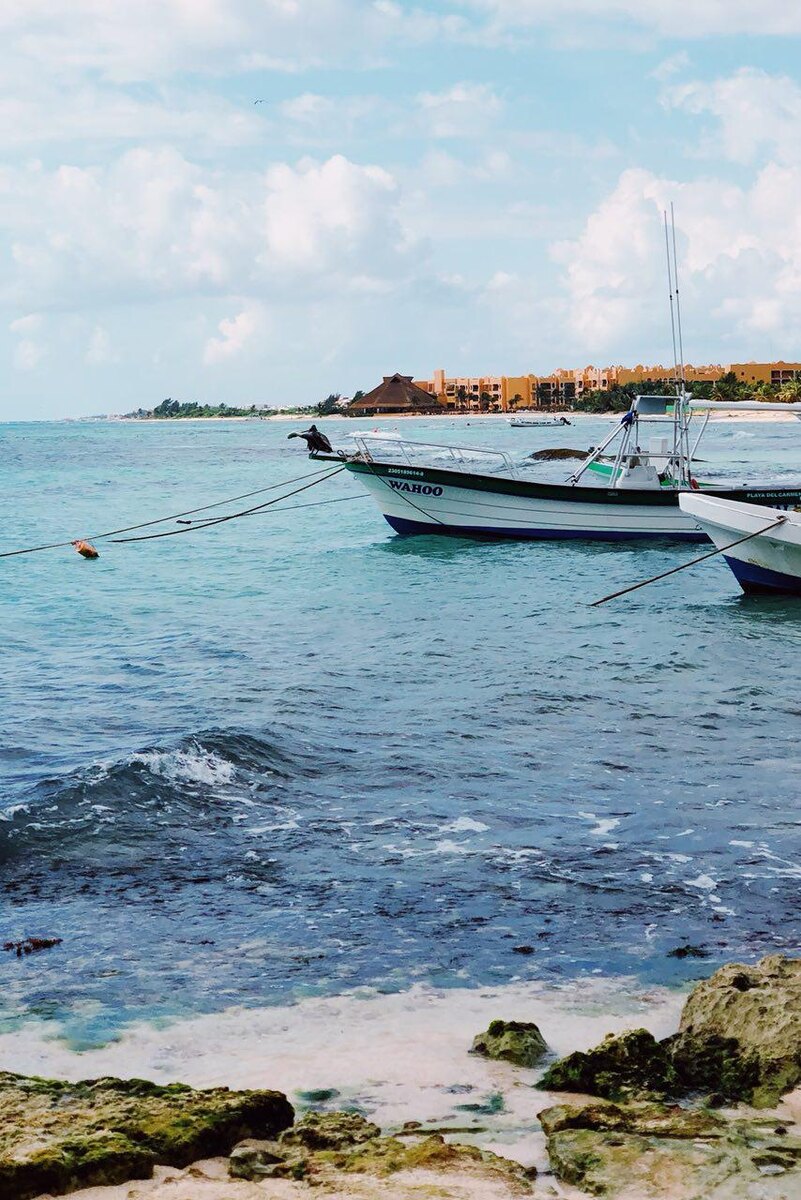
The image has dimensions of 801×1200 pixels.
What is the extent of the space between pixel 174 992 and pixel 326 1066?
3.70ft

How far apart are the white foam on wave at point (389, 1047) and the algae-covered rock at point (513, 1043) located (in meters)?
0.05

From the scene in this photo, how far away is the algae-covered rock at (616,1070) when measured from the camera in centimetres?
462

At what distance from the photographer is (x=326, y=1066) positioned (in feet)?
16.5

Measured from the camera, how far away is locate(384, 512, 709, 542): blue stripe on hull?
2444 cm

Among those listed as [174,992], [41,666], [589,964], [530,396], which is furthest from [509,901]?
→ [530,396]

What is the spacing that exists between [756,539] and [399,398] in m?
167

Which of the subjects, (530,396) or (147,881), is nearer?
(147,881)

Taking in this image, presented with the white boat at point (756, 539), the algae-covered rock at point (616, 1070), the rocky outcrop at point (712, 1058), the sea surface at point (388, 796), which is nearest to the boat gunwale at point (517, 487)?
the sea surface at point (388, 796)

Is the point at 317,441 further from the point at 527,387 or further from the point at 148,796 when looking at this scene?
the point at 527,387

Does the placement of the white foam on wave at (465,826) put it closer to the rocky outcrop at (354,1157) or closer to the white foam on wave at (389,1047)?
the white foam on wave at (389,1047)

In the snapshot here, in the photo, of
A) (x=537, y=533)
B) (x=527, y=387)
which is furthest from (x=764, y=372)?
(x=537, y=533)

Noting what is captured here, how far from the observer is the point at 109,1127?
404cm

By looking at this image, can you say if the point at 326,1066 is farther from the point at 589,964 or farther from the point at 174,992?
the point at 589,964

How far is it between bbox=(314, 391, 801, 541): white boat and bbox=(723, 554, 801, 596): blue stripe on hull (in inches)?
224
